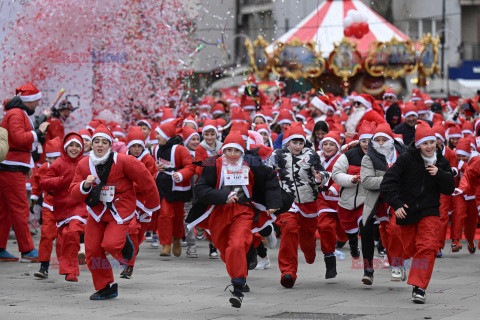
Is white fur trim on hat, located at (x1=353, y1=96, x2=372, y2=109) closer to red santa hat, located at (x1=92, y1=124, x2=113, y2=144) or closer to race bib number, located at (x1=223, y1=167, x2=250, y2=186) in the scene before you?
race bib number, located at (x1=223, y1=167, x2=250, y2=186)

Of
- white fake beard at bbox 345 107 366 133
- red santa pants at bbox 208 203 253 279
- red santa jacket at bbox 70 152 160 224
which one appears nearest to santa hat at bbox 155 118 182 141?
white fake beard at bbox 345 107 366 133

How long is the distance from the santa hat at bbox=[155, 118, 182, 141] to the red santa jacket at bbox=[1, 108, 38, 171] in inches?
67.4

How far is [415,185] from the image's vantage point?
9.41 metres

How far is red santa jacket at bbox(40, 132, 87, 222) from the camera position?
10859 mm

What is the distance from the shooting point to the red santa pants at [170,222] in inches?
528

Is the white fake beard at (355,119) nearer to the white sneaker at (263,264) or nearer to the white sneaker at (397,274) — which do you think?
the white sneaker at (263,264)

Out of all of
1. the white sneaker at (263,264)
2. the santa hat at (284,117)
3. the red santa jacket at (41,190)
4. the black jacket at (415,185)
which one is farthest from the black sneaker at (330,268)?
the santa hat at (284,117)

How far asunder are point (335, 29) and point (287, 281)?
67.0 feet

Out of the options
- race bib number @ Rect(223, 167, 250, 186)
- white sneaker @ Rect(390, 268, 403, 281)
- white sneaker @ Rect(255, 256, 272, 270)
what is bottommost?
white sneaker @ Rect(255, 256, 272, 270)

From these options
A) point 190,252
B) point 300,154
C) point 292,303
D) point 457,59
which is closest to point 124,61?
point 190,252

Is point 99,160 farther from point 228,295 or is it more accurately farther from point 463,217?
point 463,217

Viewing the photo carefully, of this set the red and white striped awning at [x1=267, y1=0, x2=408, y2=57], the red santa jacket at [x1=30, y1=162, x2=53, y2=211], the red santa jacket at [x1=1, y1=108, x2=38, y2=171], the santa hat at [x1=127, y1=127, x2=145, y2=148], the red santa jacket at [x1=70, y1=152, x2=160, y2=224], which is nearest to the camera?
the red santa jacket at [x1=70, y1=152, x2=160, y2=224]

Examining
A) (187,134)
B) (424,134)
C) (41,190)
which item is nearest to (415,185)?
(424,134)

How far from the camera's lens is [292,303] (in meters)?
9.29
